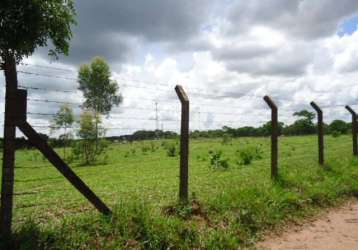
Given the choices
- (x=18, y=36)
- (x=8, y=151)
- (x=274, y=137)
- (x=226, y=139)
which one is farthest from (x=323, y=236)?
(x=226, y=139)

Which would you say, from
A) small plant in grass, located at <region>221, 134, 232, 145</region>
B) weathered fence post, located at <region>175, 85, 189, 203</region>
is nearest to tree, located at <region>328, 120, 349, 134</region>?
small plant in grass, located at <region>221, 134, 232, 145</region>

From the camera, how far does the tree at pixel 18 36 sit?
4.45 metres

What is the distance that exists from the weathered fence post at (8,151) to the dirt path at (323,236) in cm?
364

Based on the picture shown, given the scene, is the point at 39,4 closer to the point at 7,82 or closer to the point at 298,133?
the point at 7,82

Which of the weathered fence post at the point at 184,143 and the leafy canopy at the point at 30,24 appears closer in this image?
the leafy canopy at the point at 30,24

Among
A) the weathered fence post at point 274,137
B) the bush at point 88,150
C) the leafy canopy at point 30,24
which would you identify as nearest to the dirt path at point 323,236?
the weathered fence post at point 274,137

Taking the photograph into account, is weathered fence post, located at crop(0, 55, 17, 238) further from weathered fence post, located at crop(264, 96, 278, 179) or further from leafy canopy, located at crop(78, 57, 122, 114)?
leafy canopy, located at crop(78, 57, 122, 114)

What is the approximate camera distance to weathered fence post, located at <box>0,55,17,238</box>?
4781 millimetres

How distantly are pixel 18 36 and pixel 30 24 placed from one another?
0.66 ft

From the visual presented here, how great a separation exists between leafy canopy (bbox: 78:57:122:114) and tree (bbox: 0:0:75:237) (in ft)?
131

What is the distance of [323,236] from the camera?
21.0 feet

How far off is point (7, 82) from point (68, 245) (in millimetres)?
2226

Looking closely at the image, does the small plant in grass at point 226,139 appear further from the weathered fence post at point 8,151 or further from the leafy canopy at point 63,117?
the weathered fence post at point 8,151

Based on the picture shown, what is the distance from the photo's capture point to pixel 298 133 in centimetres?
5238
